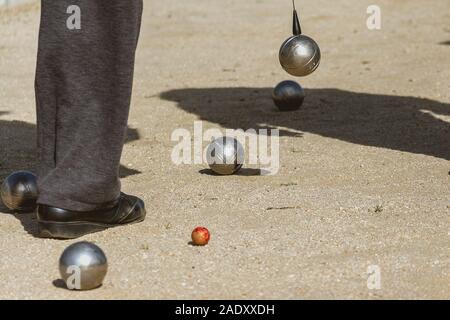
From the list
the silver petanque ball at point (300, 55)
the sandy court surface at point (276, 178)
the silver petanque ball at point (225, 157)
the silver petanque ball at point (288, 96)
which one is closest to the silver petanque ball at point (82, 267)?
the sandy court surface at point (276, 178)

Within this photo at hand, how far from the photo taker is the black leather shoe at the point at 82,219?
5.09 meters

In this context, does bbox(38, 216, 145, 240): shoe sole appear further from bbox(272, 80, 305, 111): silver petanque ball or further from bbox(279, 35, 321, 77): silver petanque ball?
bbox(272, 80, 305, 111): silver petanque ball

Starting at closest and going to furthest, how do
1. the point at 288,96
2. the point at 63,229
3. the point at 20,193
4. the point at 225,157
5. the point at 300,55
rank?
the point at 63,229 < the point at 20,193 < the point at 225,157 < the point at 300,55 < the point at 288,96

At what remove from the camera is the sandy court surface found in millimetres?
4609

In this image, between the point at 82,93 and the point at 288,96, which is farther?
the point at 288,96

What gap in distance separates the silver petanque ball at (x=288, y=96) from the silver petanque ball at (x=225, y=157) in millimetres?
2144

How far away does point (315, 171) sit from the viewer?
6621mm

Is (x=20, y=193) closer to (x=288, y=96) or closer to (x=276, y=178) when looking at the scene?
(x=276, y=178)

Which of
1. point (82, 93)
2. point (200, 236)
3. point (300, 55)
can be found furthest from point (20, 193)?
point (300, 55)

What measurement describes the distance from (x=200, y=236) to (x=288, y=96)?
379cm

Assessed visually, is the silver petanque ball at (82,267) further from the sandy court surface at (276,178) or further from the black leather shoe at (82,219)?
the black leather shoe at (82,219)

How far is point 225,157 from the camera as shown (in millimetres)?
6387

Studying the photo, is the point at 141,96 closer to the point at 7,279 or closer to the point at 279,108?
the point at 279,108
